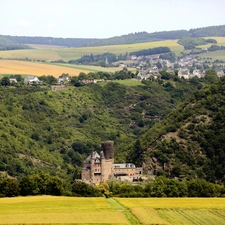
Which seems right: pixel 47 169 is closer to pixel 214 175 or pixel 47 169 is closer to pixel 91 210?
pixel 214 175

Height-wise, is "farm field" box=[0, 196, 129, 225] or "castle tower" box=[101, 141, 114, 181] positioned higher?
"farm field" box=[0, 196, 129, 225]

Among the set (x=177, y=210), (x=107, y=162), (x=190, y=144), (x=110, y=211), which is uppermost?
(x=110, y=211)

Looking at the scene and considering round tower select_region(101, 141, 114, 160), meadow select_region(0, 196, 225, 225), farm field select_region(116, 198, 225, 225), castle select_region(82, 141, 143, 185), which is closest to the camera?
meadow select_region(0, 196, 225, 225)

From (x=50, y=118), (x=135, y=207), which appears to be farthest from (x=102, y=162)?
(x=50, y=118)

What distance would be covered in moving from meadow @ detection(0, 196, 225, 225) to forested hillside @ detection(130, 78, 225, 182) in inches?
1409

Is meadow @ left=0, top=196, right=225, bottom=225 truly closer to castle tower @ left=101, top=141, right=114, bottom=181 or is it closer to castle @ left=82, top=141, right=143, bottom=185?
castle @ left=82, top=141, right=143, bottom=185

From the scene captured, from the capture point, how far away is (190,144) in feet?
467

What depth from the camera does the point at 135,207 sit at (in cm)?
8844

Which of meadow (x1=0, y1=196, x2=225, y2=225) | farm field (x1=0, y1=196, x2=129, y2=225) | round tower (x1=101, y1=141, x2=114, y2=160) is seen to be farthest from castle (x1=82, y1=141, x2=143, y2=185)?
farm field (x1=0, y1=196, x2=129, y2=225)

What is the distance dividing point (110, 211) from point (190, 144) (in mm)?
59608

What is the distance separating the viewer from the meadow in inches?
3068

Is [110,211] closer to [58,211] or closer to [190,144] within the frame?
[58,211]

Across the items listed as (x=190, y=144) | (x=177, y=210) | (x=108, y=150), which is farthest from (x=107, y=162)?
(x=177, y=210)

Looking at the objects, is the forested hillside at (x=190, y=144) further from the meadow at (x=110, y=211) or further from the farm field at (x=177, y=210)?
the meadow at (x=110, y=211)
